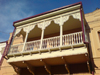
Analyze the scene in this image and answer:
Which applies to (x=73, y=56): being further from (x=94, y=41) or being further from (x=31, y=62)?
(x=31, y=62)

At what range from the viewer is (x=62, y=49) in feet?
23.0

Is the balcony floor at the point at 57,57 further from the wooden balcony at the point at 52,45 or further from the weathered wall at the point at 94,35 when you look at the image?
→ the weathered wall at the point at 94,35

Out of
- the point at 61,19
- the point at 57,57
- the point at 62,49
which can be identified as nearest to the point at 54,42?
the point at 62,49

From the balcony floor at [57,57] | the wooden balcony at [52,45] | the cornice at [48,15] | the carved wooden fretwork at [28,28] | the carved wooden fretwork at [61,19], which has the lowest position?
the balcony floor at [57,57]

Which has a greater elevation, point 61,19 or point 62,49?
point 61,19

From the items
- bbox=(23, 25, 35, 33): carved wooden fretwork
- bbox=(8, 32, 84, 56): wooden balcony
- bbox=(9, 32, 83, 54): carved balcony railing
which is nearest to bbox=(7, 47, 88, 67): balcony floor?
bbox=(8, 32, 84, 56): wooden balcony

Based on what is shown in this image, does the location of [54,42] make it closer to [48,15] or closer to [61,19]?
[61,19]

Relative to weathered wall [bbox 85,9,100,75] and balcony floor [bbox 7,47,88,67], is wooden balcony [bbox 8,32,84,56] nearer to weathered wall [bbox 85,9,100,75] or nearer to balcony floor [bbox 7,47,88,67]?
balcony floor [bbox 7,47,88,67]

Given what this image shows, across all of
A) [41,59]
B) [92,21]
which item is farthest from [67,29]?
[41,59]

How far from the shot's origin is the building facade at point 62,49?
269 inches

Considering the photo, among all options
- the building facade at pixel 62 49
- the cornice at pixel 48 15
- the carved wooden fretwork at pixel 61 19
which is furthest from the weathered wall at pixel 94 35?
the carved wooden fretwork at pixel 61 19

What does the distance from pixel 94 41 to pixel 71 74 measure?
126 inches

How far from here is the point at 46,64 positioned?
7770 mm

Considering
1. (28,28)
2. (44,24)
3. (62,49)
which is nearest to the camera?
(62,49)
